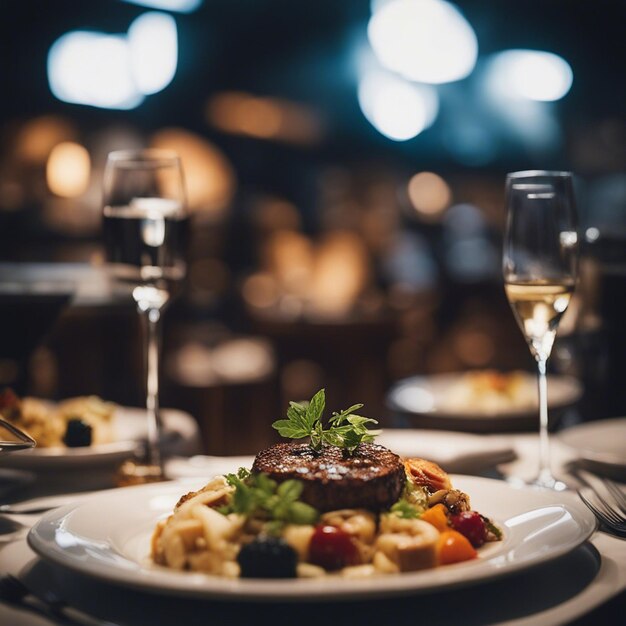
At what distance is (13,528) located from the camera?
3.59ft

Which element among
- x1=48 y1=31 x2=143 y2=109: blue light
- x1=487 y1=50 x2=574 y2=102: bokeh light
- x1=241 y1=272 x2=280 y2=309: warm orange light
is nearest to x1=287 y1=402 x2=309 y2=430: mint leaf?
x1=48 y1=31 x2=143 y2=109: blue light

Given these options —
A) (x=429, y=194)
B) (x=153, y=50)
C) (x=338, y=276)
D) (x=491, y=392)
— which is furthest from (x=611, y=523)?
(x=429, y=194)

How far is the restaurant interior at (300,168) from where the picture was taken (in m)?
6.38

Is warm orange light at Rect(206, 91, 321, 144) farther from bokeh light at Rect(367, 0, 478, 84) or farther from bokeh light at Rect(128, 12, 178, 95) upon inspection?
bokeh light at Rect(367, 0, 478, 84)

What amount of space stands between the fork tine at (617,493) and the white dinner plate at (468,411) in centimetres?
52

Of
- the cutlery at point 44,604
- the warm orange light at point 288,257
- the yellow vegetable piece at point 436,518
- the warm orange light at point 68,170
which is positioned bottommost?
the warm orange light at point 288,257

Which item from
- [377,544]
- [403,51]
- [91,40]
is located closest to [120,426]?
[377,544]

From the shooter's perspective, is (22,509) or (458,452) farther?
(458,452)

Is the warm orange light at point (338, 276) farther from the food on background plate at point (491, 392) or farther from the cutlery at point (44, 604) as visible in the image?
the cutlery at point (44, 604)

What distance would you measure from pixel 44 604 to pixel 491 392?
1817 mm

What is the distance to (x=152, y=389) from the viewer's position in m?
1.41

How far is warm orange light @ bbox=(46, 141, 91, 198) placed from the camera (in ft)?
29.1

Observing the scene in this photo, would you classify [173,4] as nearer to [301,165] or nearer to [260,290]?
[301,165]

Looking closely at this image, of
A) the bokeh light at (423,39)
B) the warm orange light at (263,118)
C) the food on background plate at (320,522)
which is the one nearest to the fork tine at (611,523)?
the food on background plate at (320,522)
